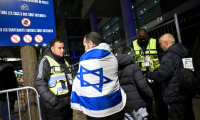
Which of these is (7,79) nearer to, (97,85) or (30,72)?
(30,72)

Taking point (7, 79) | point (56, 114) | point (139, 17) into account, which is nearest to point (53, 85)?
point (56, 114)

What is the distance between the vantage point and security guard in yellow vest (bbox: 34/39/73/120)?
2.49 m

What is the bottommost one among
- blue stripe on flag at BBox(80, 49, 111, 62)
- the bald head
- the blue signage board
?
blue stripe on flag at BBox(80, 49, 111, 62)

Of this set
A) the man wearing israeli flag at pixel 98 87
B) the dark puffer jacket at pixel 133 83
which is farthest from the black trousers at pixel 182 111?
the man wearing israeli flag at pixel 98 87

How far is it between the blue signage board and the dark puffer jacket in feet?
8.64

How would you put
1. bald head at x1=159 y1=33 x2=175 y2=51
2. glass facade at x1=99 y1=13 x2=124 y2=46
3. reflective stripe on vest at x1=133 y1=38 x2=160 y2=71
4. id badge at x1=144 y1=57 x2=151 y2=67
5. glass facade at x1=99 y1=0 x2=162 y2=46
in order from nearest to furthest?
1. bald head at x1=159 y1=33 x2=175 y2=51
2. id badge at x1=144 y1=57 x2=151 y2=67
3. reflective stripe on vest at x1=133 y1=38 x2=160 y2=71
4. glass facade at x1=99 y1=0 x2=162 y2=46
5. glass facade at x1=99 y1=13 x2=124 y2=46

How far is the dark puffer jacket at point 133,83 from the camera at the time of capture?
2.35 metres

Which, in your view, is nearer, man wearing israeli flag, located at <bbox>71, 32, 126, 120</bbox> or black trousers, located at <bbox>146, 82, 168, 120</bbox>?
man wearing israeli flag, located at <bbox>71, 32, 126, 120</bbox>

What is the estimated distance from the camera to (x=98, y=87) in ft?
5.68

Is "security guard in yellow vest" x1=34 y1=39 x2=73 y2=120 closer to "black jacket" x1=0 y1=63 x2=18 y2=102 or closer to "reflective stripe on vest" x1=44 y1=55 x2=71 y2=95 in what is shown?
"reflective stripe on vest" x1=44 y1=55 x2=71 y2=95

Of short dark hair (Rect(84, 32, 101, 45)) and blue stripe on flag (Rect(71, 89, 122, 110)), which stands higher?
short dark hair (Rect(84, 32, 101, 45))

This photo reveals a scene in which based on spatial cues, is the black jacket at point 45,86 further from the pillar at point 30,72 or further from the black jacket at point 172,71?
the black jacket at point 172,71

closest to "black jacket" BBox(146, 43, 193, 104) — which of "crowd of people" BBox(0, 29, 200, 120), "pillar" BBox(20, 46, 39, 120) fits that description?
"crowd of people" BBox(0, 29, 200, 120)

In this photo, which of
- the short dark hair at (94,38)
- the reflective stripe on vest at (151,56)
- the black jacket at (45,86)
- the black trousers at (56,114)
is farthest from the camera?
the reflective stripe on vest at (151,56)
